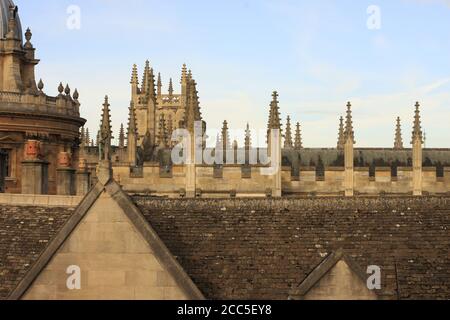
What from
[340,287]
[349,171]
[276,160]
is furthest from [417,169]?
[340,287]

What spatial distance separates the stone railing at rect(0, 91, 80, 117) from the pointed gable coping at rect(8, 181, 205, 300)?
37.1 m

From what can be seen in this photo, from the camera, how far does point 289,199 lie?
67.7ft

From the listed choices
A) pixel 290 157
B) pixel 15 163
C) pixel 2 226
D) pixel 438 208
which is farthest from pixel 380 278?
pixel 15 163

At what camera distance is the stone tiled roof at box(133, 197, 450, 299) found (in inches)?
723

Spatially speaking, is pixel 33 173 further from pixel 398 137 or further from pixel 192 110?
pixel 398 137

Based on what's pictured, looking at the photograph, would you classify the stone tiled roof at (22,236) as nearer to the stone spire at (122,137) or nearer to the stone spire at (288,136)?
the stone spire at (288,136)

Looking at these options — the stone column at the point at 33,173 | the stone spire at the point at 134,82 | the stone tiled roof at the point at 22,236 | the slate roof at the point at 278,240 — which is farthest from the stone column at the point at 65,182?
the stone spire at the point at 134,82

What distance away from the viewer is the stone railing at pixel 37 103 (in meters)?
54.2

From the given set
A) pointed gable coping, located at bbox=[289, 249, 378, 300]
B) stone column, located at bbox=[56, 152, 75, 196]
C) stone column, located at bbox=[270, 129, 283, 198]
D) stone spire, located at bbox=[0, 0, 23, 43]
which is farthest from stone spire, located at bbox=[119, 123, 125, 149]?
pointed gable coping, located at bbox=[289, 249, 378, 300]

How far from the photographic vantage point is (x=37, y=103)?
2174 inches

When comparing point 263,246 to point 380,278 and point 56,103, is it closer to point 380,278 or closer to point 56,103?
point 380,278

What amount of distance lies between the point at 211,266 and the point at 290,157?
25976 mm

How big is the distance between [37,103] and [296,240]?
3823cm

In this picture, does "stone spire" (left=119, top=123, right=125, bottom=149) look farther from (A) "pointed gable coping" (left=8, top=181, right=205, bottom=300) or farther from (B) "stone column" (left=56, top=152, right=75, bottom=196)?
(A) "pointed gable coping" (left=8, top=181, right=205, bottom=300)
